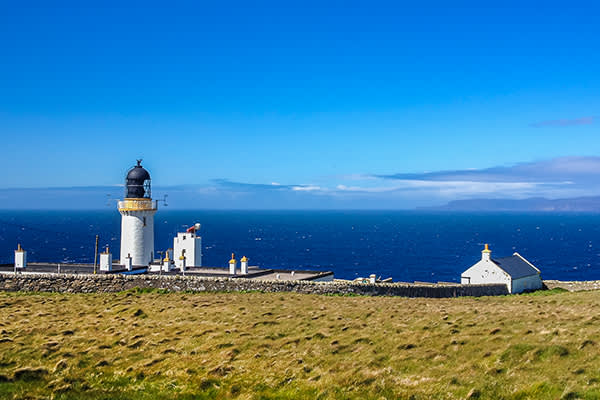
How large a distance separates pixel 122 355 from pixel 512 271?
2976cm

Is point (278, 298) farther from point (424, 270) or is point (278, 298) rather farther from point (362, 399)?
point (424, 270)

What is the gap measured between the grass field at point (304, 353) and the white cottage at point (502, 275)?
42.2 feet

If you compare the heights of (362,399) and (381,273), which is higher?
(362,399)

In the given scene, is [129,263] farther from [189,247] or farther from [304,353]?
[304,353]

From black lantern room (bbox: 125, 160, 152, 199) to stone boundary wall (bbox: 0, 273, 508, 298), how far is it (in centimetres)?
855

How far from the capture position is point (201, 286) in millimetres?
32438

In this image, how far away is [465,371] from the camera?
13.8 meters

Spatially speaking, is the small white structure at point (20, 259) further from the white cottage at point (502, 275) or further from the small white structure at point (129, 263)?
the white cottage at point (502, 275)

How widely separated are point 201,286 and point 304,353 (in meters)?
16.6

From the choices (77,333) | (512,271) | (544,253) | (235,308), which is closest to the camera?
(77,333)

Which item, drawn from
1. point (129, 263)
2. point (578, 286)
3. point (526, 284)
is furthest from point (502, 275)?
point (129, 263)

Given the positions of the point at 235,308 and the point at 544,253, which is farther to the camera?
the point at 544,253

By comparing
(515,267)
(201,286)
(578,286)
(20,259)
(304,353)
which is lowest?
(578,286)

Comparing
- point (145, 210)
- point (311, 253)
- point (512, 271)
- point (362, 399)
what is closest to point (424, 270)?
point (311, 253)
